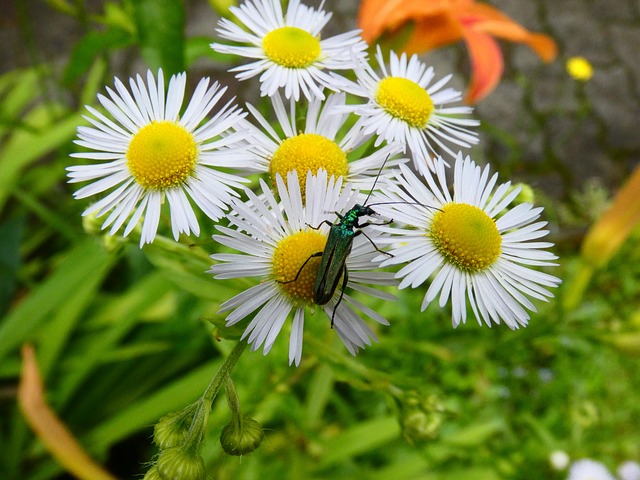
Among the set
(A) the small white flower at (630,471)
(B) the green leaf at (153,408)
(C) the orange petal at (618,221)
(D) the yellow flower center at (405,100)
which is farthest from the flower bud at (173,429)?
(A) the small white flower at (630,471)

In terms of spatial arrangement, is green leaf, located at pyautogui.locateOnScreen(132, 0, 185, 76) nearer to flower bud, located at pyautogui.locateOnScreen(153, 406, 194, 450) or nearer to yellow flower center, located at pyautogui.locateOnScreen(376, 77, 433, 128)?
yellow flower center, located at pyautogui.locateOnScreen(376, 77, 433, 128)

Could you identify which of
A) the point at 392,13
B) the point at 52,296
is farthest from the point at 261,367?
the point at 392,13

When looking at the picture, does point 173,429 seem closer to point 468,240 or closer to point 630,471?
point 468,240

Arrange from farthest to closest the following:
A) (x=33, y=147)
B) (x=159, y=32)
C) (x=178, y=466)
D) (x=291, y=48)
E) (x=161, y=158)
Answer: (x=33, y=147) → (x=159, y=32) → (x=291, y=48) → (x=161, y=158) → (x=178, y=466)

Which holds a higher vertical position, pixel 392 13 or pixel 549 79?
pixel 549 79

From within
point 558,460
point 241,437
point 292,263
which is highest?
point 292,263

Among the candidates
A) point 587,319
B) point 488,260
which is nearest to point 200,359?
point 488,260

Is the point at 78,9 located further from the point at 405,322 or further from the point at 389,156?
the point at 405,322
